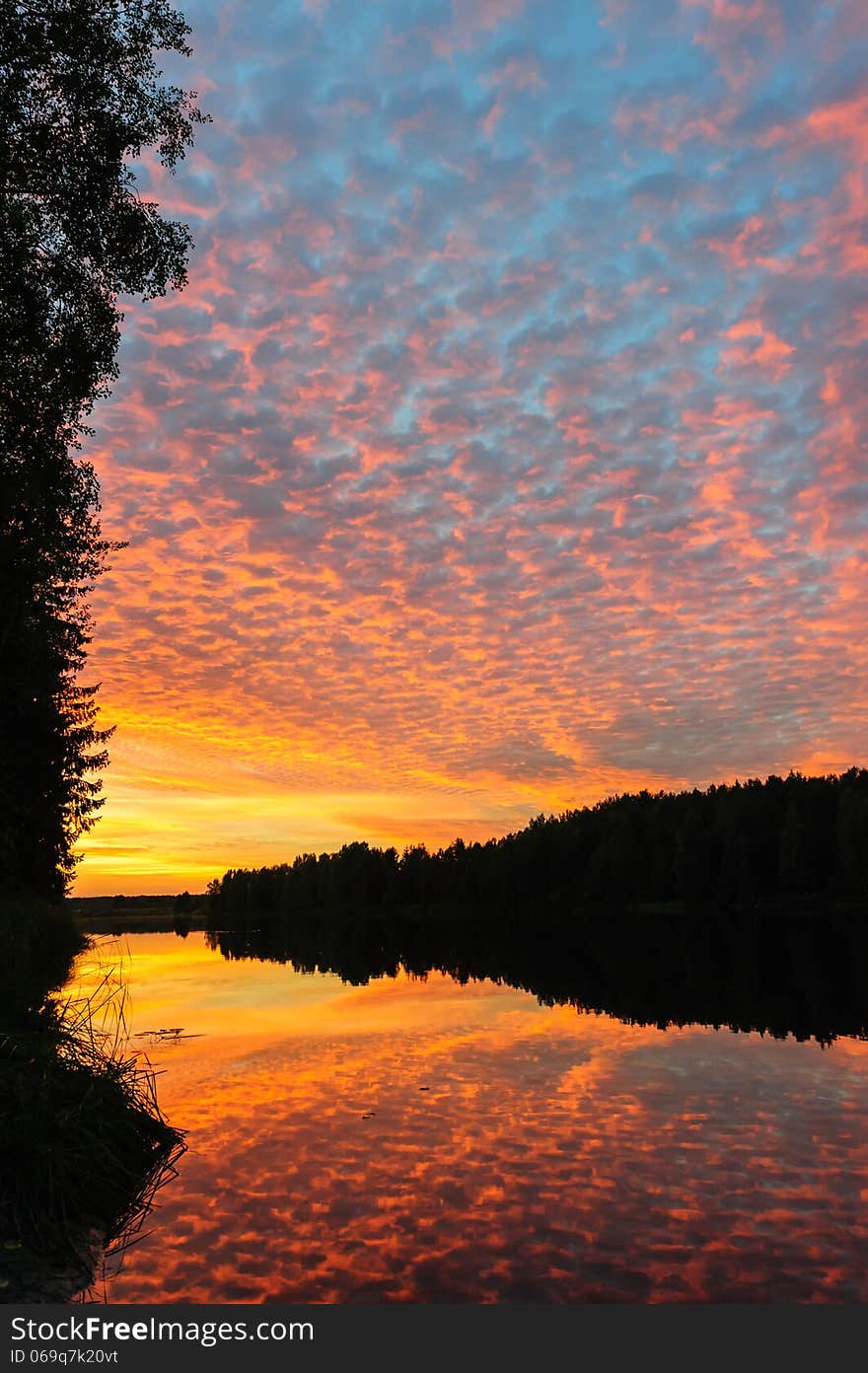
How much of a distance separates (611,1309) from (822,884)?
134 metres

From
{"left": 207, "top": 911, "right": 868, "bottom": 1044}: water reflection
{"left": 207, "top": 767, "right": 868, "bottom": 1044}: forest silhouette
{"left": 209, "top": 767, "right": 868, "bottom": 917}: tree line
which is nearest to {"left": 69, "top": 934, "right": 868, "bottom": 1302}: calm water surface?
{"left": 207, "top": 911, "right": 868, "bottom": 1044}: water reflection

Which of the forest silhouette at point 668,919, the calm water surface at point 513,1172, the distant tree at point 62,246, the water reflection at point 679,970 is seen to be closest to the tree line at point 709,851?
the forest silhouette at point 668,919

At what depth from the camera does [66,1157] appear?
34.7 feet

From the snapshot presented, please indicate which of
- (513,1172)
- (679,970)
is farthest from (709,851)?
(513,1172)

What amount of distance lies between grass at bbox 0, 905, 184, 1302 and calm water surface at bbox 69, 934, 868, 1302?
1.77ft

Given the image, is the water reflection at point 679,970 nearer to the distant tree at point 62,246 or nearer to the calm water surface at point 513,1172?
the calm water surface at point 513,1172

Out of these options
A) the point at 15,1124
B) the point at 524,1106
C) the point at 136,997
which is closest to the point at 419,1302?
the point at 15,1124

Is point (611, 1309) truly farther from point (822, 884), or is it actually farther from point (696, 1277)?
point (822, 884)

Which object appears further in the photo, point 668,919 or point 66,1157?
point 668,919

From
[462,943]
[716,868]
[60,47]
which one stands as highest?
[60,47]

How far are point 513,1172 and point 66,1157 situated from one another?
20.0 feet

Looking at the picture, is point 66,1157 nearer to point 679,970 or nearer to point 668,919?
point 679,970

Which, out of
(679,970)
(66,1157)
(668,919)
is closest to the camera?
(66,1157)

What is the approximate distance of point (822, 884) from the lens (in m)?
127
